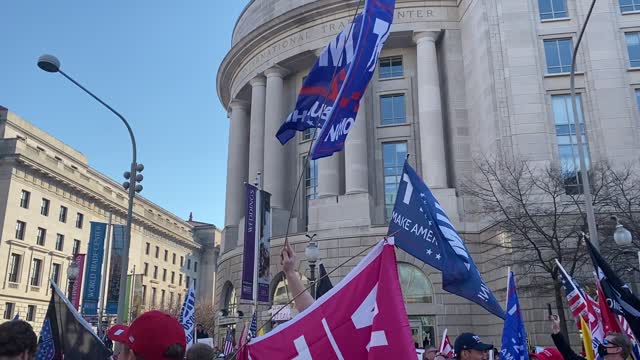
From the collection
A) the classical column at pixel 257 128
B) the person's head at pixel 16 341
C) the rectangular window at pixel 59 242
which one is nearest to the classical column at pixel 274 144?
the classical column at pixel 257 128

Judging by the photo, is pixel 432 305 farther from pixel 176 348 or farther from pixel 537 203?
pixel 176 348

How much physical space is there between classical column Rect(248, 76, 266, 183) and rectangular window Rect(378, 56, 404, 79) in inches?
355

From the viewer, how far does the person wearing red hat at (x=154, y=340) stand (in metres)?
2.90

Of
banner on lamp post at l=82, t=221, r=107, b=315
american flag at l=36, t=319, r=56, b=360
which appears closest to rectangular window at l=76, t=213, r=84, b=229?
banner on lamp post at l=82, t=221, r=107, b=315

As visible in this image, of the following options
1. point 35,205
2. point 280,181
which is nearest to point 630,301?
point 280,181

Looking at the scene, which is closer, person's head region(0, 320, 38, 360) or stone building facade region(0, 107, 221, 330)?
person's head region(0, 320, 38, 360)

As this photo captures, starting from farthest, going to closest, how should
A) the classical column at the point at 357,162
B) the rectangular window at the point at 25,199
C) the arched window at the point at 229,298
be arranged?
the rectangular window at the point at 25,199 → the arched window at the point at 229,298 → the classical column at the point at 357,162

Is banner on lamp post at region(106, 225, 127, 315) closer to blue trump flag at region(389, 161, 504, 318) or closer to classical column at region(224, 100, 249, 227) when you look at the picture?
classical column at region(224, 100, 249, 227)

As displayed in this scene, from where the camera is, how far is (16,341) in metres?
3.03

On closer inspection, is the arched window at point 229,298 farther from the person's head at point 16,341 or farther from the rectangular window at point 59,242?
the person's head at point 16,341

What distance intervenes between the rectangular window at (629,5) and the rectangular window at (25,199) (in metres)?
50.8

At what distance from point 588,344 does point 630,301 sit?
1.02 m

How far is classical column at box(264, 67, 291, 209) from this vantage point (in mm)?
39719

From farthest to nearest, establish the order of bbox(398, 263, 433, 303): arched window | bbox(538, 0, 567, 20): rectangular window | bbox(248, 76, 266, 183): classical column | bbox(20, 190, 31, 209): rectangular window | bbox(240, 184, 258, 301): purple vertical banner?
bbox(20, 190, 31, 209): rectangular window, bbox(248, 76, 266, 183): classical column, bbox(538, 0, 567, 20): rectangular window, bbox(398, 263, 433, 303): arched window, bbox(240, 184, 258, 301): purple vertical banner
